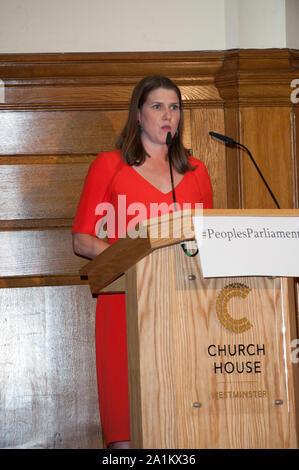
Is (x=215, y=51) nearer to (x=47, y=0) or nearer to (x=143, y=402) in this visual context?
(x=47, y=0)

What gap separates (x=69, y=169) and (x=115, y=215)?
0.82 meters

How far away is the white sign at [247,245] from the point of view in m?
1.58

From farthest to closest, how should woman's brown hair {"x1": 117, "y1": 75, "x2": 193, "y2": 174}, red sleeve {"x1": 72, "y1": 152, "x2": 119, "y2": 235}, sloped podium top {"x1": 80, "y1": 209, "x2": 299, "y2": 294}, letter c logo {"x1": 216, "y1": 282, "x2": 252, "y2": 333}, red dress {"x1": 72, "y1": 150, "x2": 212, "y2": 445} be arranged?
woman's brown hair {"x1": 117, "y1": 75, "x2": 193, "y2": 174} → red sleeve {"x1": 72, "y1": 152, "x2": 119, "y2": 235} → red dress {"x1": 72, "y1": 150, "x2": 212, "y2": 445} → letter c logo {"x1": 216, "y1": 282, "x2": 252, "y2": 333} → sloped podium top {"x1": 80, "y1": 209, "x2": 299, "y2": 294}

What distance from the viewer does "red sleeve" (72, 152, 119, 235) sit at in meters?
2.60

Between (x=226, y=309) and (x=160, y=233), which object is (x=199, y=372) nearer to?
(x=226, y=309)

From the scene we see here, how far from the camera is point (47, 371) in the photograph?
10.4ft

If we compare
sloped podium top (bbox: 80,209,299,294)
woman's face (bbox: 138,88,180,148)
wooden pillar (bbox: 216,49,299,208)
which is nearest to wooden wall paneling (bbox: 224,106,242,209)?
wooden pillar (bbox: 216,49,299,208)

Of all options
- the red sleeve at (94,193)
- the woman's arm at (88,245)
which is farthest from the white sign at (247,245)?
the red sleeve at (94,193)

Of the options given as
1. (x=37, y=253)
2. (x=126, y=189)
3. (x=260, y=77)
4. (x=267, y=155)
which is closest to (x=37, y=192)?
(x=37, y=253)

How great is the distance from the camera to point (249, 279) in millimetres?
1698

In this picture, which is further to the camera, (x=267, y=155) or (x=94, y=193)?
(x=267, y=155)

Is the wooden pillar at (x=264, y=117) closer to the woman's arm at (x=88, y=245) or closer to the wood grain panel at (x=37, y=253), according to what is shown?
the wood grain panel at (x=37, y=253)

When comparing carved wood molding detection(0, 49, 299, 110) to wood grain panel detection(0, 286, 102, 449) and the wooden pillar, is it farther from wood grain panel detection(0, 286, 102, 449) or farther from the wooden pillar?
wood grain panel detection(0, 286, 102, 449)
